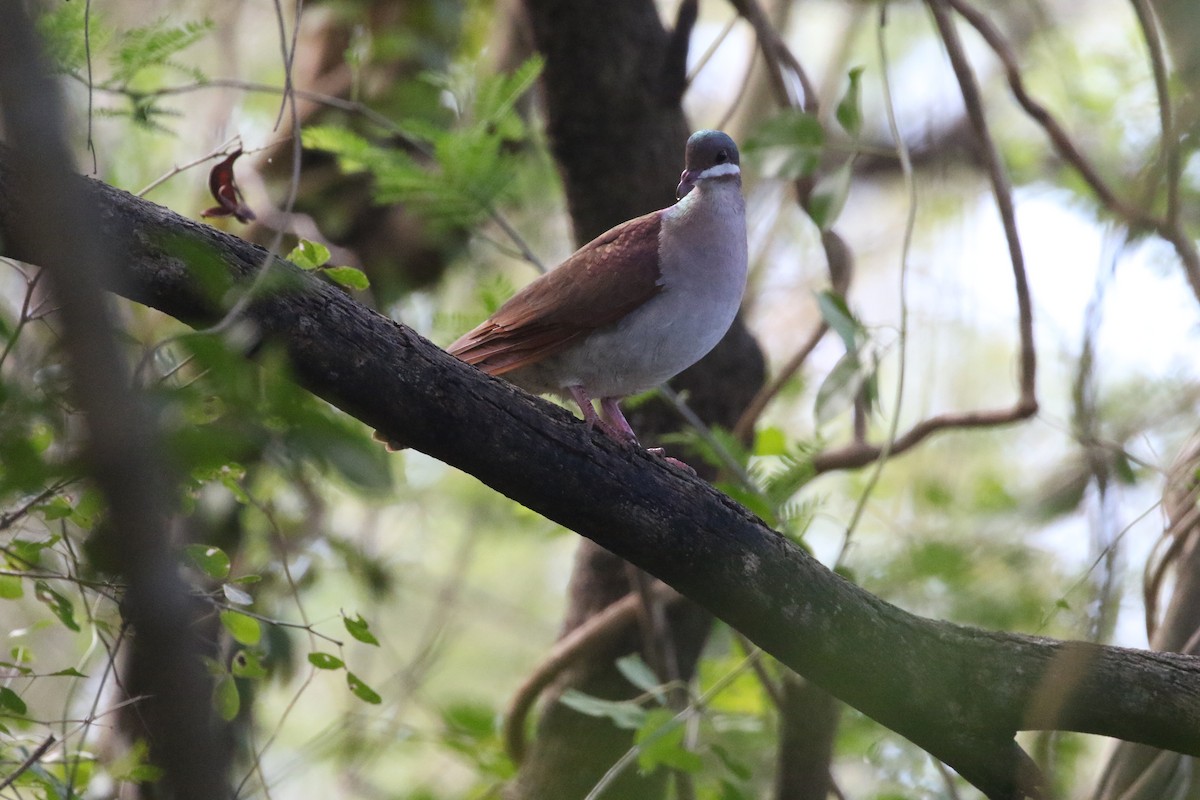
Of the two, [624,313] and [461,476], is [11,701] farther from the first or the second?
[461,476]

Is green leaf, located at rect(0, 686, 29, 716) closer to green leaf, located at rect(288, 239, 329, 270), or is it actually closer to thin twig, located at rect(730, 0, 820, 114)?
green leaf, located at rect(288, 239, 329, 270)

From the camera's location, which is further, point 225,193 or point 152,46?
point 152,46

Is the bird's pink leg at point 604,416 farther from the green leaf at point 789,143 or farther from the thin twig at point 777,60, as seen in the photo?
the thin twig at point 777,60

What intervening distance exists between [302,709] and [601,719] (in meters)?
5.87

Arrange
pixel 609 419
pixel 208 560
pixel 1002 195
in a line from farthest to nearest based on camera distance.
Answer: pixel 1002 195
pixel 609 419
pixel 208 560

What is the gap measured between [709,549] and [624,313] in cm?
75

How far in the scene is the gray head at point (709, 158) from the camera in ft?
10.5

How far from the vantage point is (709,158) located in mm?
3230

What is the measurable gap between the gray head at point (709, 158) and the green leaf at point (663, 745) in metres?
1.63

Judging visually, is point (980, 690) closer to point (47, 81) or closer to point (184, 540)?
point (184, 540)

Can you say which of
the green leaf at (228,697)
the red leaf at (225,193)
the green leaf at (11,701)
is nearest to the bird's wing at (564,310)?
the red leaf at (225,193)

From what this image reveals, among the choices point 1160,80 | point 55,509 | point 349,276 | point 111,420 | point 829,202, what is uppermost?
point 1160,80

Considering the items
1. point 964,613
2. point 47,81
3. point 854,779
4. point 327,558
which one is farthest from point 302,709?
point 47,81

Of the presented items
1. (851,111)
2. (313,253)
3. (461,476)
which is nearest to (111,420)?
(313,253)
